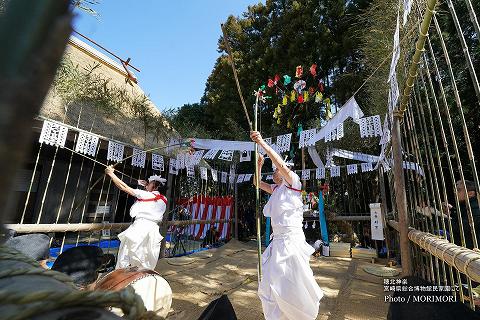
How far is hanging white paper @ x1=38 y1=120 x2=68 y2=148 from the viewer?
4.48 metres

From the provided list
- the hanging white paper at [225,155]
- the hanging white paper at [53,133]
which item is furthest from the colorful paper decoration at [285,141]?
the hanging white paper at [53,133]

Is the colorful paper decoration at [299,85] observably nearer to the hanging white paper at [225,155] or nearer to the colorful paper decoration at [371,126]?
the colorful paper decoration at [371,126]

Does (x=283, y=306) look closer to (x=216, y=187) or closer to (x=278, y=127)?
(x=216, y=187)

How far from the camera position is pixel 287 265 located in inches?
107

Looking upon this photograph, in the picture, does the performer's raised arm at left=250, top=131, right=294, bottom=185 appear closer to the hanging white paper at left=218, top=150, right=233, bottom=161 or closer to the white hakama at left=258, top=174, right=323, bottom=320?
the white hakama at left=258, top=174, right=323, bottom=320

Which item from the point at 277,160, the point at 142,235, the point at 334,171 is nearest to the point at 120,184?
the point at 142,235

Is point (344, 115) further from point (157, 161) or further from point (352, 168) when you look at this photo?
point (157, 161)

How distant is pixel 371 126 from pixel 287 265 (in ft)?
13.4

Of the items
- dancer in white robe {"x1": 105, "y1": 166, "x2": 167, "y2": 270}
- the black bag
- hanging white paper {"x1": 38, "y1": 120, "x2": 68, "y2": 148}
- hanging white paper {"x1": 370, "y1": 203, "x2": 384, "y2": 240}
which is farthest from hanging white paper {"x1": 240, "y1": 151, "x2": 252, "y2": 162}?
the black bag

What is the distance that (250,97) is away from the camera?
14000 mm

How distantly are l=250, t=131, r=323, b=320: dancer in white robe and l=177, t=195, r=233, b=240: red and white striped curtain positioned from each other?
5.82 m

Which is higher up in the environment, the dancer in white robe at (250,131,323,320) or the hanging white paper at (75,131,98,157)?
the hanging white paper at (75,131,98,157)

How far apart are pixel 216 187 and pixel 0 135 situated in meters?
10.1

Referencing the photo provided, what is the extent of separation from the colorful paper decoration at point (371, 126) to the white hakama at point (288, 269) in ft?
11.2
